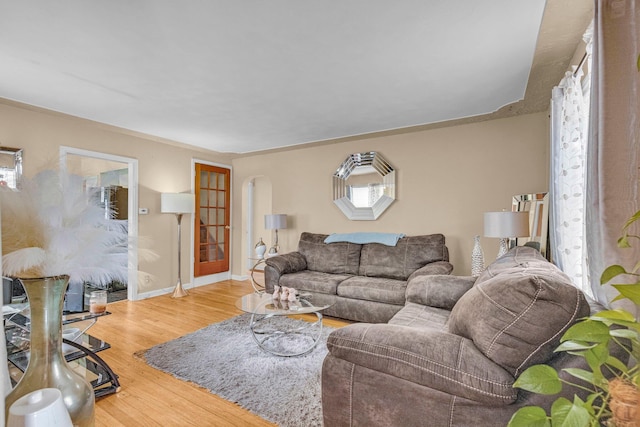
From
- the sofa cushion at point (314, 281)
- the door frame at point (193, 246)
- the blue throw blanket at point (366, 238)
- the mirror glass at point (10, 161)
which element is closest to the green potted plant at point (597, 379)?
the sofa cushion at point (314, 281)

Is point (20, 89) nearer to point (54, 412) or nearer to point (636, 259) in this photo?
point (54, 412)

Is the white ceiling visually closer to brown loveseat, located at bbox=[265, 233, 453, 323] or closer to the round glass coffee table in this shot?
brown loveseat, located at bbox=[265, 233, 453, 323]

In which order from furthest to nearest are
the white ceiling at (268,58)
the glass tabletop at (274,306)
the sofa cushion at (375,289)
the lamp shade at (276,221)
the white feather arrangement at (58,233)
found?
the lamp shade at (276,221) → the sofa cushion at (375,289) → the glass tabletop at (274,306) → the white ceiling at (268,58) → the white feather arrangement at (58,233)

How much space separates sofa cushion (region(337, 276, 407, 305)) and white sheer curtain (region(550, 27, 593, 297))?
1.44 meters

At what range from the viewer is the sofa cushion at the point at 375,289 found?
3.34 meters

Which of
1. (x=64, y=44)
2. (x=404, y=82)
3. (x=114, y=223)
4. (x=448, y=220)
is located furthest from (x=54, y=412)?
(x=448, y=220)

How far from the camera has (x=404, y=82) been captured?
9.06ft

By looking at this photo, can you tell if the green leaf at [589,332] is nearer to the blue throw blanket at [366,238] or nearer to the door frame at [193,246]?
the blue throw blanket at [366,238]

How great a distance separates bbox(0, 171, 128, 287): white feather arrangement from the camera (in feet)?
2.04

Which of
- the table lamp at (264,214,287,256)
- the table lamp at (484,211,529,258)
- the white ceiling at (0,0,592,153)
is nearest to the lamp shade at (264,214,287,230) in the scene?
the table lamp at (264,214,287,256)

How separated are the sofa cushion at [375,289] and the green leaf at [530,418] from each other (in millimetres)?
2591

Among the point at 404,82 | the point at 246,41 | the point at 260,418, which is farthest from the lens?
the point at 404,82

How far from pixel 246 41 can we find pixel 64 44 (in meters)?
1.22

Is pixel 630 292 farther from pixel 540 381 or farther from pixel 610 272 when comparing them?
pixel 540 381
